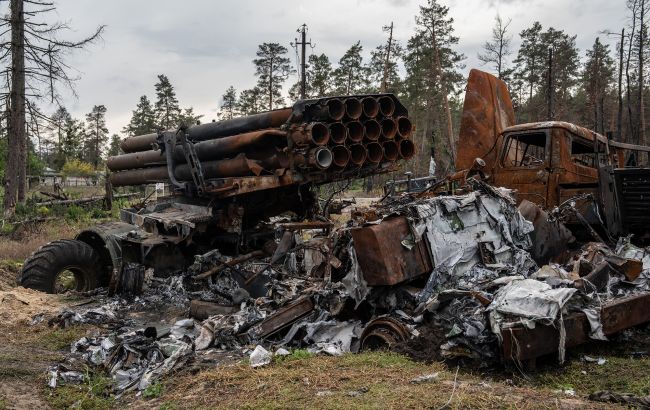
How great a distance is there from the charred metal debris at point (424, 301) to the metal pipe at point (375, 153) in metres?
1.11

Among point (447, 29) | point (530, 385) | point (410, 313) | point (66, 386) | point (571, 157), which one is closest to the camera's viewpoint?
point (530, 385)

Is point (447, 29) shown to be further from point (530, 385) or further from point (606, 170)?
point (530, 385)

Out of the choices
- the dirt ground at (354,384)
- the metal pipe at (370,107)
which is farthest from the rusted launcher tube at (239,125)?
the dirt ground at (354,384)

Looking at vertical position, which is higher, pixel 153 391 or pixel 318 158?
pixel 318 158

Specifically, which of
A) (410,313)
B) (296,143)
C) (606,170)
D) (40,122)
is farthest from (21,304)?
(40,122)

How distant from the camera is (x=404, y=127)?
28.0ft

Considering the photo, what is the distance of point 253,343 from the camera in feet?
20.6

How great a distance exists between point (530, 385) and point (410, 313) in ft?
5.14

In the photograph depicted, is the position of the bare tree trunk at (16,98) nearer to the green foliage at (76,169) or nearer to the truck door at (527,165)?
the truck door at (527,165)

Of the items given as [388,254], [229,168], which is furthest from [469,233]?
[229,168]

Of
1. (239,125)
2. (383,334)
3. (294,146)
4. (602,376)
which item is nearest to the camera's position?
(602,376)

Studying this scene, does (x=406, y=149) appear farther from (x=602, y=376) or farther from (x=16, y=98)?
(x=16, y=98)

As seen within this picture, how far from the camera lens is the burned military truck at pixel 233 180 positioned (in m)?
7.88

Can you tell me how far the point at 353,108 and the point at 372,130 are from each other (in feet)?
1.70
